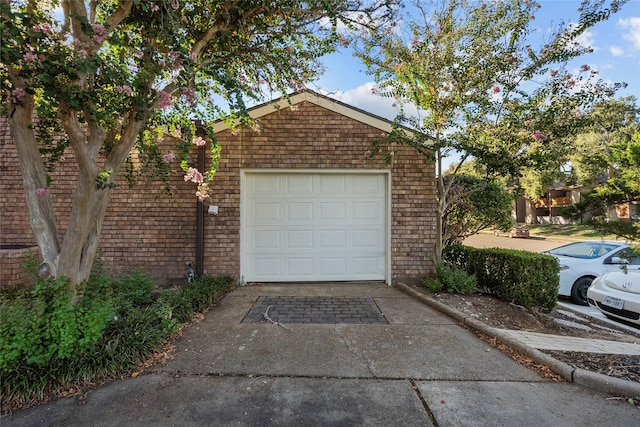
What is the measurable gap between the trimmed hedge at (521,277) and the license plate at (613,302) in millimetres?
779

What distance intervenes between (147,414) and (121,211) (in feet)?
15.6

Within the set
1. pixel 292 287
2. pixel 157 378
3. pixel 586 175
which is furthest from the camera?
pixel 586 175

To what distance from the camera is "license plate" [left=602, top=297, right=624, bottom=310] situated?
4.57 meters

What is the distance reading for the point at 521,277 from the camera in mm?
4766

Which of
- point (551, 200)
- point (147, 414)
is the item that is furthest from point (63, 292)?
point (551, 200)

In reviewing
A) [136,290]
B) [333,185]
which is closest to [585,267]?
[333,185]

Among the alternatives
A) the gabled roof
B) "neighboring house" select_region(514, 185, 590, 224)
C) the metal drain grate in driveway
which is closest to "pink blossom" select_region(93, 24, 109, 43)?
the gabled roof

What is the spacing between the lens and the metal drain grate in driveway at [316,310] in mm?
4184

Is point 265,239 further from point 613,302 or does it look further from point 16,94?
point 613,302

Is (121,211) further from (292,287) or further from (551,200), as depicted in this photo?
(551,200)

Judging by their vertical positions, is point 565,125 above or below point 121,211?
above

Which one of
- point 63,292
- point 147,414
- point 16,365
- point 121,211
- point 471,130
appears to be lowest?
point 147,414

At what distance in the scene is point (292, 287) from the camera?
5.87 meters

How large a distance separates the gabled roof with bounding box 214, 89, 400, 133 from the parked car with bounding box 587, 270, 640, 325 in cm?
440
